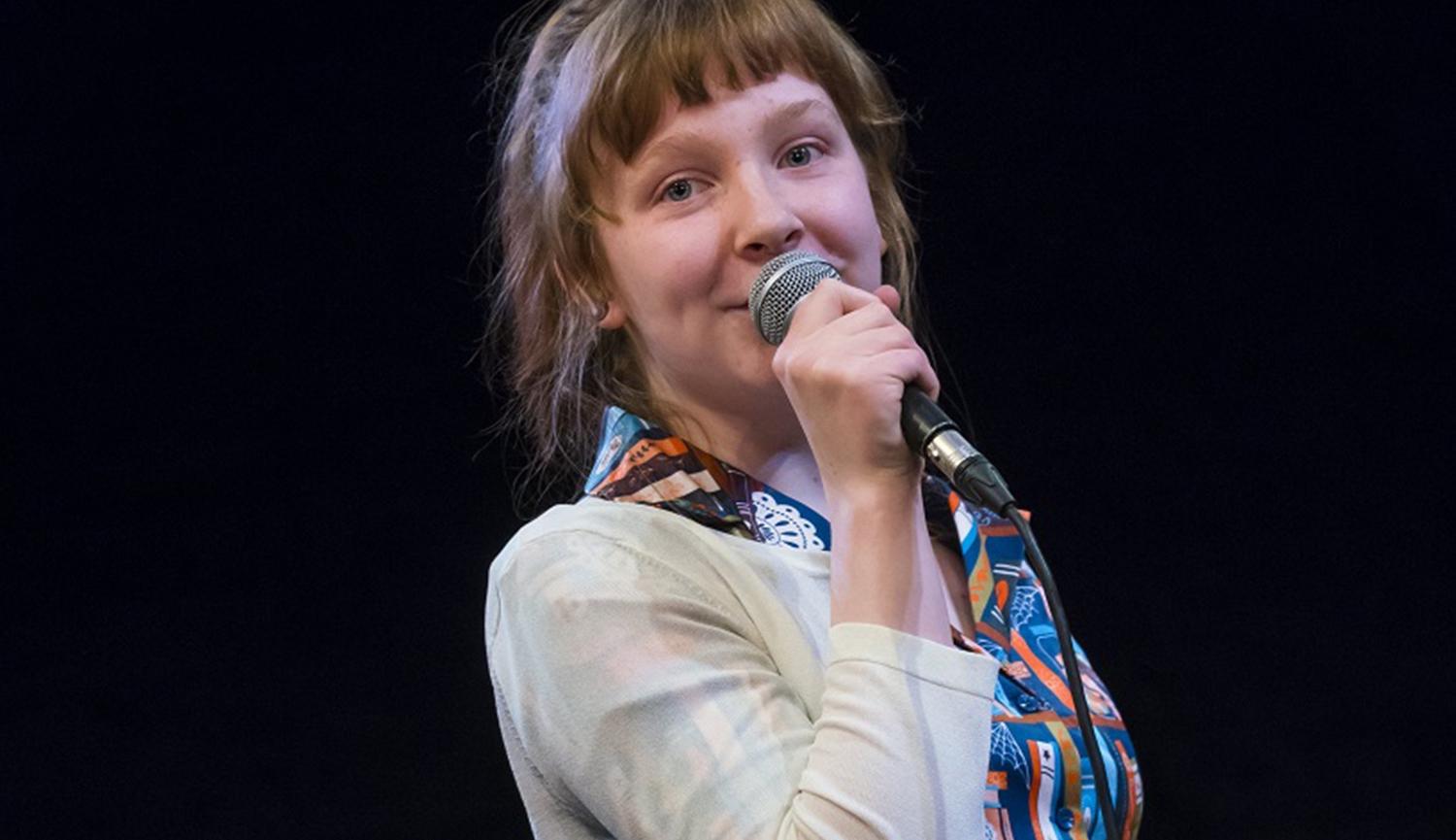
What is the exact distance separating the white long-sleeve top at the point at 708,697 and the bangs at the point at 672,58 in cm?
30

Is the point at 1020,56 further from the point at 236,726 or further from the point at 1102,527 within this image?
the point at 236,726

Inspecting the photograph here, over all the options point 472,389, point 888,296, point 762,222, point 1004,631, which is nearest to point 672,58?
point 762,222

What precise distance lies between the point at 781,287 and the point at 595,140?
24cm

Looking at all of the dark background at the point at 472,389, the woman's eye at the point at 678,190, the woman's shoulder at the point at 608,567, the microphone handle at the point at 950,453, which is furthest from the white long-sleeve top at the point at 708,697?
the dark background at the point at 472,389

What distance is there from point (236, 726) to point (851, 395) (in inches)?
55.4

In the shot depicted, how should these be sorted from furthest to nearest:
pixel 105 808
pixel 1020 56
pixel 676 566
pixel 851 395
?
pixel 1020 56
pixel 105 808
pixel 676 566
pixel 851 395

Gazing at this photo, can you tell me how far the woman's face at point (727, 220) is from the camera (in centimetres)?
131

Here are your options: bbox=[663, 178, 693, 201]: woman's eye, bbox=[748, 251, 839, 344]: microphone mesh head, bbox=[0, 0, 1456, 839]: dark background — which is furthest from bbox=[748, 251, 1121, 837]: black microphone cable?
bbox=[0, 0, 1456, 839]: dark background

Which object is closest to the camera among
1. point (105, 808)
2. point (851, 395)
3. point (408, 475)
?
point (851, 395)

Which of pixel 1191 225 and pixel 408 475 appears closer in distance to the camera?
pixel 408 475

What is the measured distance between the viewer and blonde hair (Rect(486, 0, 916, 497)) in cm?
137

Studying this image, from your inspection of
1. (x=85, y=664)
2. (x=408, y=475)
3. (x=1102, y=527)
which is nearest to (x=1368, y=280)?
(x=1102, y=527)

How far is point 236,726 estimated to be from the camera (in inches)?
88.9

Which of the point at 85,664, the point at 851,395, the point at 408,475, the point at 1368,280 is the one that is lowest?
the point at 85,664
